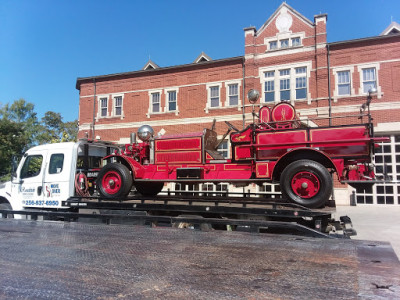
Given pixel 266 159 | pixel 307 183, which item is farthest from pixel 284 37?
pixel 307 183

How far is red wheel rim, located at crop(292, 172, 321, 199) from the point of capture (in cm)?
491

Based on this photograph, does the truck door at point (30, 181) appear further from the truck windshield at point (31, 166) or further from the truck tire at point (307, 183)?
the truck tire at point (307, 183)

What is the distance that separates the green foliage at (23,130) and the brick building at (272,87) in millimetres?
5432

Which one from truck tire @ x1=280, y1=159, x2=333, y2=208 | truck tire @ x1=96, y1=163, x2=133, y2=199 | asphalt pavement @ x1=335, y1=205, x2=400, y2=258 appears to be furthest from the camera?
asphalt pavement @ x1=335, y1=205, x2=400, y2=258

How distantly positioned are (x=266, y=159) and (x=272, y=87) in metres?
12.5

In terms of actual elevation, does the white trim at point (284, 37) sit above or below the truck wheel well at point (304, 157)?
above

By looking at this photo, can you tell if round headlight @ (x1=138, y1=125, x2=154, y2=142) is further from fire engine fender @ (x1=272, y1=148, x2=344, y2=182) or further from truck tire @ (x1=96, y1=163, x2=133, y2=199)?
fire engine fender @ (x1=272, y1=148, x2=344, y2=182)

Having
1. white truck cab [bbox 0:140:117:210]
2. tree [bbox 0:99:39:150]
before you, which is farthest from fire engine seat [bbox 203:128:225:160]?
tree [bbox 0:99:39:150]

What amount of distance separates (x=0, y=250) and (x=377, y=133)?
16.3m

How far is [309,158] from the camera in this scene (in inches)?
206

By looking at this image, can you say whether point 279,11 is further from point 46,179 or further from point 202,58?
point 46,179

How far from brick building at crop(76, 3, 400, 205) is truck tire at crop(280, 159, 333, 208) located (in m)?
10.1

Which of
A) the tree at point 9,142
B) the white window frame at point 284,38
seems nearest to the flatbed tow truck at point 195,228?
the white window frame at point 284,38

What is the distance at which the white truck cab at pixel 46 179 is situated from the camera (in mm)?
6281
